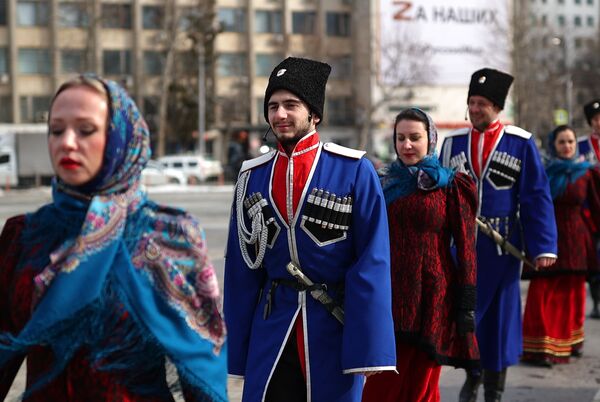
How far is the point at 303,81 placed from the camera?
15.7 ft

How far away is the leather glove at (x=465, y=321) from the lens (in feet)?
19.4

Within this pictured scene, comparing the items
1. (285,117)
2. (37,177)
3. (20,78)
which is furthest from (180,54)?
(285,117)

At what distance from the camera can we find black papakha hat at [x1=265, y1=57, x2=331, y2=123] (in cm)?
476

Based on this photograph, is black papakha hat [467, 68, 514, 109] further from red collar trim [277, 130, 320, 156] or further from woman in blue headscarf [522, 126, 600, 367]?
red collar trim [277, 130, 320, 156]

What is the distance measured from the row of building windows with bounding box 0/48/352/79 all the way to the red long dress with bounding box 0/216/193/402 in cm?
6222

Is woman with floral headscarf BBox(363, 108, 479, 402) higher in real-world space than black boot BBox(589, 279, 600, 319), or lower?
higher

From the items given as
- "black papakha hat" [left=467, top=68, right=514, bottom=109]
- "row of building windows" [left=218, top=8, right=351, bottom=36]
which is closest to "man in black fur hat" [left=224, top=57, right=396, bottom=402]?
"black papakha hat" [left=467, top=68, right=514, bottom=109]

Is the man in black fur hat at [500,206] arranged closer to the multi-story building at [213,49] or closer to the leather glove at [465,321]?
the leather glove at [465,321]

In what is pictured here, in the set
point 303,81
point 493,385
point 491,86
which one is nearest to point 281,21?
point 491,86

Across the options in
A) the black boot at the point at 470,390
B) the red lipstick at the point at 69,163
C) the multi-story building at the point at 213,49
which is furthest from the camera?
the multi-story building at the point at 213,49

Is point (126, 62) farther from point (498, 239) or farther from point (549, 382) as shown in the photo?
point (498, 239)

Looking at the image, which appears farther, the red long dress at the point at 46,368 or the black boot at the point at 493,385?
the black boot at the point at 493,385

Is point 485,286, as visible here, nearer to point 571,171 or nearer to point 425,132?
point 425,132

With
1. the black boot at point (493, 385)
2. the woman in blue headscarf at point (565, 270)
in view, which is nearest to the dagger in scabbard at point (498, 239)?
the black boot at point (493, 385)
